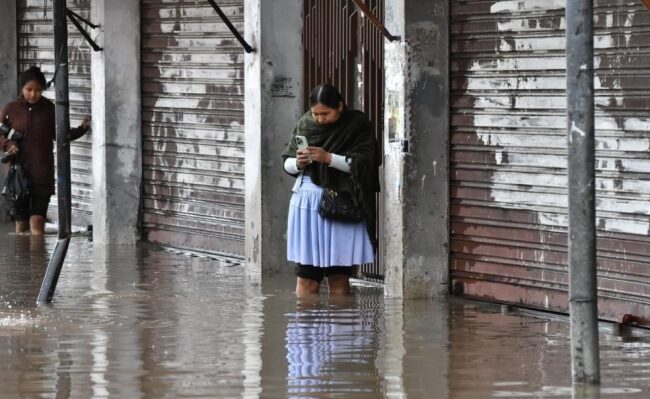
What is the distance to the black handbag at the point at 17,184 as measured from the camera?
51.1 ft

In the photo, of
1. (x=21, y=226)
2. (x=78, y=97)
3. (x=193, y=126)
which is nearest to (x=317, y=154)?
(x=193, y=126)

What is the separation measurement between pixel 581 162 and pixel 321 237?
3857 mm

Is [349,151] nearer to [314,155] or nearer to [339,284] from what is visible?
[314,155]

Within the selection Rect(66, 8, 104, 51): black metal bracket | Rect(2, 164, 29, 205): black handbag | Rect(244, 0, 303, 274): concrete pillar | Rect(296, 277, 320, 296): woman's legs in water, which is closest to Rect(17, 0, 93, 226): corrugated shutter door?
Rect(66, 8, 104, 51): black metal bracket

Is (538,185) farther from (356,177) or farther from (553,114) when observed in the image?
(356,177)

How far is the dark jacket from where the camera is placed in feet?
50.9

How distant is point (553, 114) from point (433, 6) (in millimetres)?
1371

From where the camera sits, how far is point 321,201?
1082 cm

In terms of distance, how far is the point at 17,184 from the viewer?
15578mm

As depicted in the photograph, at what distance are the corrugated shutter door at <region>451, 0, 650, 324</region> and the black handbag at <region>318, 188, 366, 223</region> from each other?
0.85 metres

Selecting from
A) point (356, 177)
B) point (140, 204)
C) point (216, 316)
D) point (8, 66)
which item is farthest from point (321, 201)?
point (8, 66)

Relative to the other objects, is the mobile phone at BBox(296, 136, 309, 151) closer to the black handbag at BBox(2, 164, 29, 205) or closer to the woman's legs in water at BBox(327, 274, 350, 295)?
the woman's legs in water at BBox(327, 274, 350, 295)

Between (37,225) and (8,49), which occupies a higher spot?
(8,49)

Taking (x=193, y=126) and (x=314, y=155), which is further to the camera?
(x=193, y=126)
